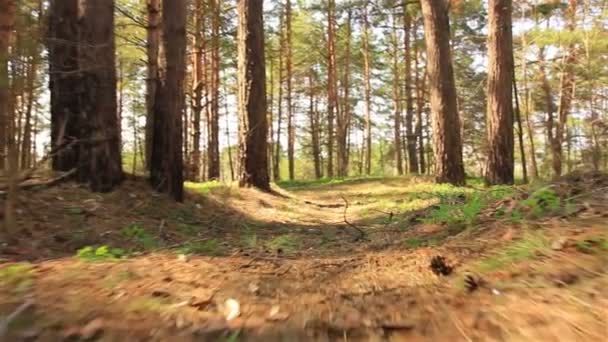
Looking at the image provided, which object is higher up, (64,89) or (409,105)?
(409,105)

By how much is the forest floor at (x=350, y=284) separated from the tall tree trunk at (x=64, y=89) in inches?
83.2

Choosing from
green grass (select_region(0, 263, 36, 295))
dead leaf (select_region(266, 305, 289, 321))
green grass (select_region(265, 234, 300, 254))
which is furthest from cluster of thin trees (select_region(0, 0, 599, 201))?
dead leaf (select_region(266, 305, 289, 321))

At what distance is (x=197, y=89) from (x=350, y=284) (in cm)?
1462

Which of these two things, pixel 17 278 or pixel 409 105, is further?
pixel 409 105

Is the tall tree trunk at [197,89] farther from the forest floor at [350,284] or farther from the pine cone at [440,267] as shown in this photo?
the pine cone at [440,267]

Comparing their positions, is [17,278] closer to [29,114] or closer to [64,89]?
[29,114]

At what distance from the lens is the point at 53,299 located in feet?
7.14

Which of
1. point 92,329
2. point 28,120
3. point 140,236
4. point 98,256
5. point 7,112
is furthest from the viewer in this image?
point 140,236

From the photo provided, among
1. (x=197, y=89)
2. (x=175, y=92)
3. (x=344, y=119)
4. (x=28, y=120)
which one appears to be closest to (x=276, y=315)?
(x=28, y=120)

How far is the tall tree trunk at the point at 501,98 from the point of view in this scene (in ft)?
35.8

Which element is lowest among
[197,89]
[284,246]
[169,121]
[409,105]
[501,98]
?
[284,246]

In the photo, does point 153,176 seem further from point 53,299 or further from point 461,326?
point 461,326

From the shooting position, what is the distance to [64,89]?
6809mm

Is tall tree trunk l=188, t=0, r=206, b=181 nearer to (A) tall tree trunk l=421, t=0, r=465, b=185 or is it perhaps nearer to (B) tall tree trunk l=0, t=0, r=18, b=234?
(A) tall tree trunk l=421, t=0, r=465, b=185
